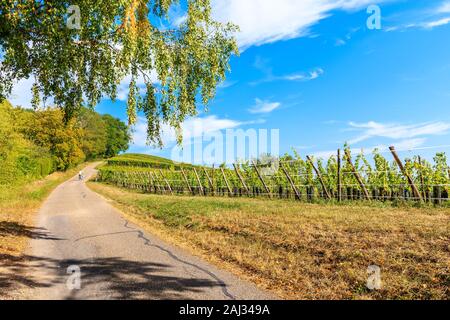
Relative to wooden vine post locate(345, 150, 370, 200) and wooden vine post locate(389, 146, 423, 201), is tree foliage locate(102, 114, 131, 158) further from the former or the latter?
wooden vine post locate(389, 146, 423, 201)

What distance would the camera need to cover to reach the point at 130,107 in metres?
10.8

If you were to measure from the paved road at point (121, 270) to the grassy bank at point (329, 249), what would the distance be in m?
0.70

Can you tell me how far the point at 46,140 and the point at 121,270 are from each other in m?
76.6

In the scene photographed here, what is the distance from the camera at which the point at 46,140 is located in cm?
7631

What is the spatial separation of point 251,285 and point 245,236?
168 inches

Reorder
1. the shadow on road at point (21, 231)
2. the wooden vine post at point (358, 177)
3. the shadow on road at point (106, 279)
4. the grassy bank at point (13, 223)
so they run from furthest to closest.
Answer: the wooden vine post at point (358, 177), the shadow on road at point (21, 231), the grassy bank at point (13, 223), the shadow on road at point (106, 279)

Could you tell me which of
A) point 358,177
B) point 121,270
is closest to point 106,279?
point 121,270

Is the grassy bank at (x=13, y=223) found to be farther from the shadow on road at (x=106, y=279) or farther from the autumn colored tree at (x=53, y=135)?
the autumn colored tree at (x=53, y=135)

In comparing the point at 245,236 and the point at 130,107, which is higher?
the point at 130,107

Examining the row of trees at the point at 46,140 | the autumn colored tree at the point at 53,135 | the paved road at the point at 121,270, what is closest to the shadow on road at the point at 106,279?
the paved road at the point at 121,270

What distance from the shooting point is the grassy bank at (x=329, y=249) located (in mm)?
6488
